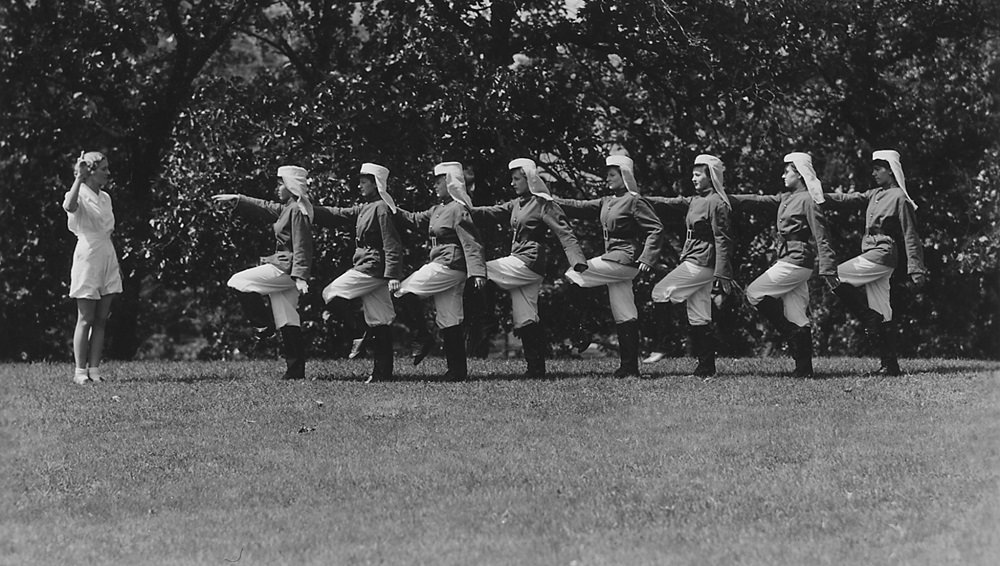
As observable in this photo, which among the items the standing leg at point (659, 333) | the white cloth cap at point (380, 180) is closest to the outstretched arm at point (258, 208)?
the white cloth cap at point (380, 180)

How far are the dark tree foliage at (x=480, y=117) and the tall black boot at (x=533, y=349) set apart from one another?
3.84 metres

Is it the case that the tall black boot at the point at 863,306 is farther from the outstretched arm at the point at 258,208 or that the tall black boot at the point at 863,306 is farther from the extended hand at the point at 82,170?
the extended hand at the point at 82,170

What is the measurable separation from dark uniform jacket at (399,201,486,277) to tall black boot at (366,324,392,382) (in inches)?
34.7

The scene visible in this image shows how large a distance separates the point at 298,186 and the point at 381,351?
1.86 metres

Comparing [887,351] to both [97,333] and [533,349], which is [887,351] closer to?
[533,349]

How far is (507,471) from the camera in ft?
31.2

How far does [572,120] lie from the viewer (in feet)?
60.5

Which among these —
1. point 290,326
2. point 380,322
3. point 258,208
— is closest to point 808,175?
point 380,322

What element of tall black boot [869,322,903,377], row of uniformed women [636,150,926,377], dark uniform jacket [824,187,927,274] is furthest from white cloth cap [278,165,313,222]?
tall black boot [869,322,903,377]

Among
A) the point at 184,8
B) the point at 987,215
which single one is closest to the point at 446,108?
the point at 184,8

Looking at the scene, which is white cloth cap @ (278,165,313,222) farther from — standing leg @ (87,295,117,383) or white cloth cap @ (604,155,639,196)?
white cloth cap @ (604,155,639,196)

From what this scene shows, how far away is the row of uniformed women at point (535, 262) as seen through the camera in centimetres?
1325

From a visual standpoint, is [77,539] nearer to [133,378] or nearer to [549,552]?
[549,552]

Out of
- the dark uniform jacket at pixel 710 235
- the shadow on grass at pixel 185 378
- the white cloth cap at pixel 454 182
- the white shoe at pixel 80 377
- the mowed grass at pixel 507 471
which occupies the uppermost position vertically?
the white cloth cap at pixel 454 182
